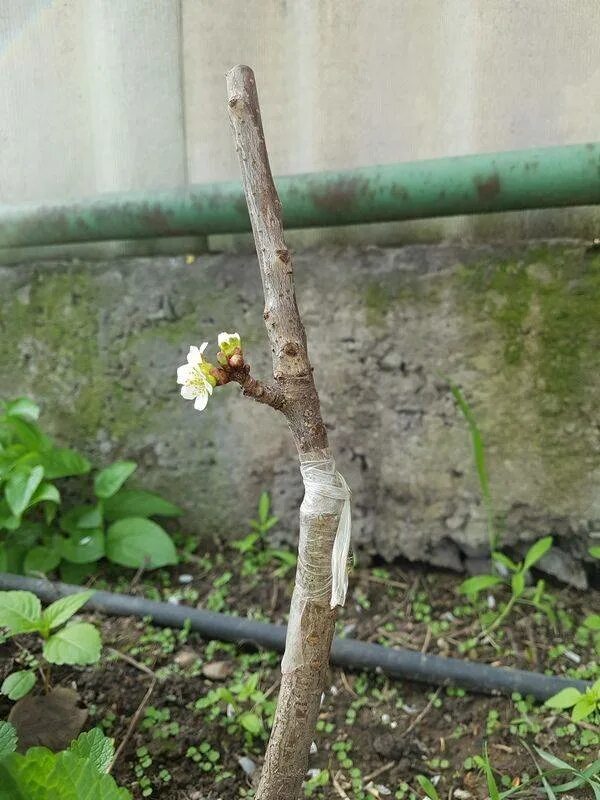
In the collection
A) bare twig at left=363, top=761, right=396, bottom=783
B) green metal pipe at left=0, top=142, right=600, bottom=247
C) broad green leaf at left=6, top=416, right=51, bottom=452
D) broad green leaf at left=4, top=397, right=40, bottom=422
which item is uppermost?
green metal pipe at left=0, top=142, right=600, bottom=247

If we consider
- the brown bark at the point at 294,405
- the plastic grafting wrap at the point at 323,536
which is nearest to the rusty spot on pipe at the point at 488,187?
the brown bark at the point at 294,405

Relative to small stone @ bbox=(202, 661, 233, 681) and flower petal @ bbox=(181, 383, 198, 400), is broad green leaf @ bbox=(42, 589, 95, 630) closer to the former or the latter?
small stone @ bbox=(202, 661, 233, 681)

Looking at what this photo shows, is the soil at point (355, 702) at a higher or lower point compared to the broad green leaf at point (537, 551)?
lower

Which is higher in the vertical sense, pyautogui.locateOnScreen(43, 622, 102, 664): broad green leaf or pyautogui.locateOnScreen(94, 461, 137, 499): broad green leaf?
pyautogui.locateOnScreen(94, 461, 137, 499): broad green leaf

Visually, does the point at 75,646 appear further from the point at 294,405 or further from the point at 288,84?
the point at 288,84

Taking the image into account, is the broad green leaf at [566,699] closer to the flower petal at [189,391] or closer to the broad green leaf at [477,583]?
the broad green leaf at [477,583]

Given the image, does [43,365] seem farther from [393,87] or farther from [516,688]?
[516,688]

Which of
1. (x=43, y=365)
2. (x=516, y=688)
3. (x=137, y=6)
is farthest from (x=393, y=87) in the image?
(x=516, y=688)

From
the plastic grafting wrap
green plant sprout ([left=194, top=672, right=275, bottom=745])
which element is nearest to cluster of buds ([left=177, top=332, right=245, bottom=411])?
the plastic grafting wrap
